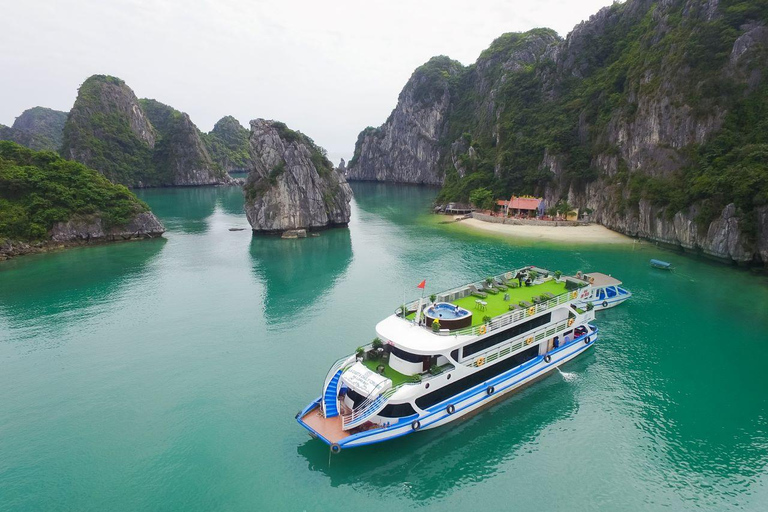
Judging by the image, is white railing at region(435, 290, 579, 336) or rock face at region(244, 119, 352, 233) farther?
rock face at region(244, 119, 352, 233)

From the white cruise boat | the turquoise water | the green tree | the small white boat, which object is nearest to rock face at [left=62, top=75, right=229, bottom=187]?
the green tree

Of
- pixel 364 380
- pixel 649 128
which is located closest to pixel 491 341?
pixel 364 380

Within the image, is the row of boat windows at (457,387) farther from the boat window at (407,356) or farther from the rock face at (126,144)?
the rock face at (126,144)

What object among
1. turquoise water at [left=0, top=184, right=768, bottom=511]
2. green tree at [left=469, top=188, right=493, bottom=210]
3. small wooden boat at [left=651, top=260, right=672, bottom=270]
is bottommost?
turquoise water at [left=0, top=184, right=768, bottom=511]

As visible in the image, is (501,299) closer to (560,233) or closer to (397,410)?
(397,410)

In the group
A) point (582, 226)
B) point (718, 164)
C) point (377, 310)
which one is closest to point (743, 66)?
point (718, 164)

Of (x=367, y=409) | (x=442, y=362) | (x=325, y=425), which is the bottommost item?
(x=325, y=425)

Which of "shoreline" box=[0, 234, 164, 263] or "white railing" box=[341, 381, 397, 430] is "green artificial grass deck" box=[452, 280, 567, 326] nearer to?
"white railing" box=[341, 381, 397, 430]
